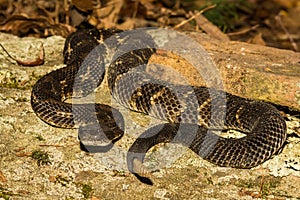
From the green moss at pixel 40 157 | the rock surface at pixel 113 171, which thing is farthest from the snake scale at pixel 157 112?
the green moss at pixel 40 157

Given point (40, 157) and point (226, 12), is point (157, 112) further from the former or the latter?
point (226, 12)

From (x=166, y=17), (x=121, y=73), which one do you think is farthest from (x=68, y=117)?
(x=166, y=17)

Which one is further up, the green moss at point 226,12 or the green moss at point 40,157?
the green moss at point 226,12

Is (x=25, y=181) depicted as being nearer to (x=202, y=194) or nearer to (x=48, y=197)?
(x=48, y=197)

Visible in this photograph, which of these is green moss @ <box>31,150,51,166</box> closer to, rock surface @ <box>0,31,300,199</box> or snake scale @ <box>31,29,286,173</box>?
rock surface @ <box>0,31,300,199</box>

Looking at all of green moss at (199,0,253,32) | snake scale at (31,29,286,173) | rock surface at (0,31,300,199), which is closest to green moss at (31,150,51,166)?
rock surface at (0,31,300,199)

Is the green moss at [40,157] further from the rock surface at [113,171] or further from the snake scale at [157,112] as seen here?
the snake scale at [157,112]
